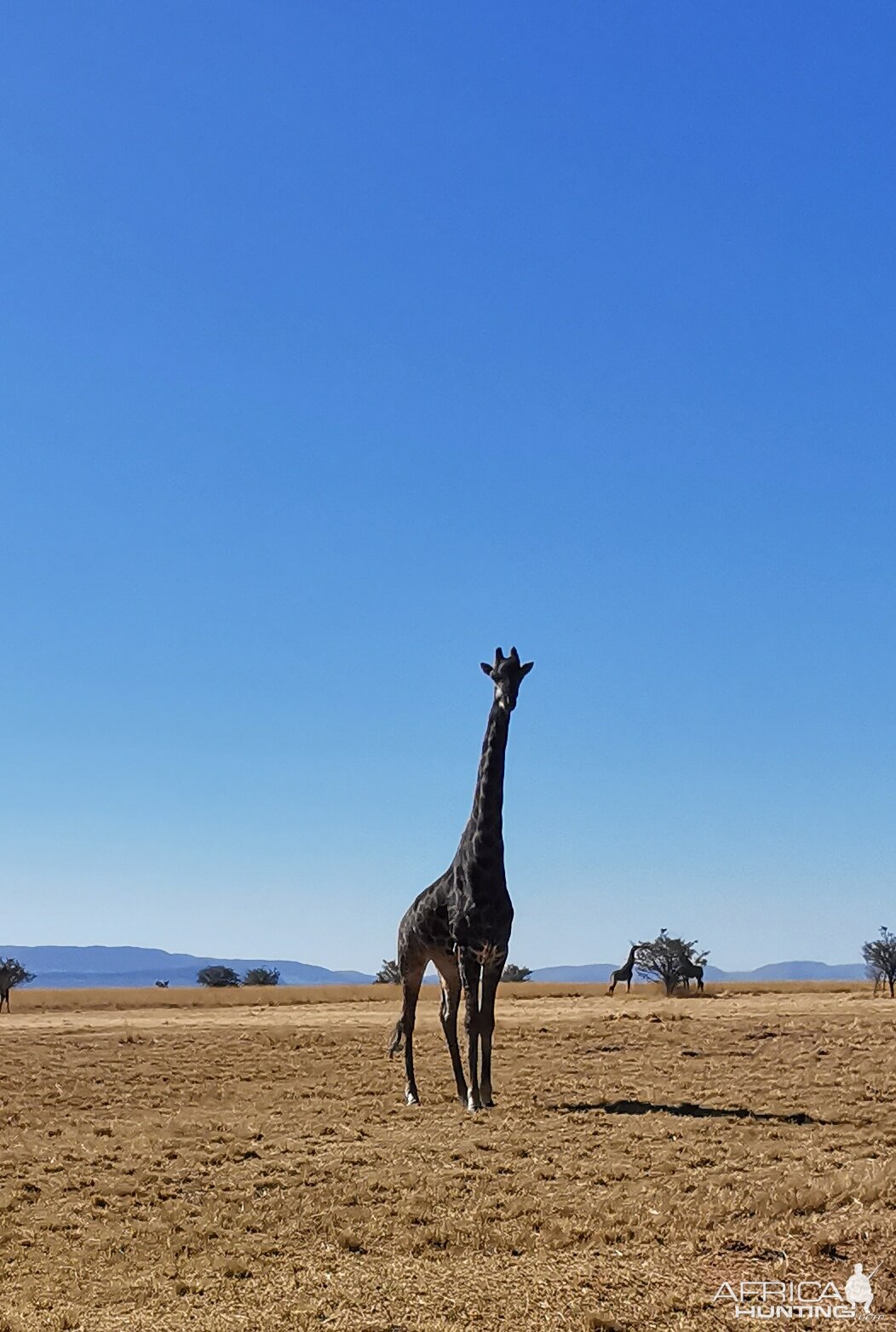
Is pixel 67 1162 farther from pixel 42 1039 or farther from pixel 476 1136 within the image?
pixel 42 1039

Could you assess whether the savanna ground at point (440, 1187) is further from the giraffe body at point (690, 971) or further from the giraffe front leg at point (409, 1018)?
the giraffe body at point (690, 971)

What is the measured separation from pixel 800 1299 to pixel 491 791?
32.7ft

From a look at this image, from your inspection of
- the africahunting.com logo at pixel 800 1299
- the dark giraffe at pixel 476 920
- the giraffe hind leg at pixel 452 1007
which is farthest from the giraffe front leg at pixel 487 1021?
the africahunting.com logo at pixel 800 1299

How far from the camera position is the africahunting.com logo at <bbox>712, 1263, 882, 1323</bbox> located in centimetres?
836

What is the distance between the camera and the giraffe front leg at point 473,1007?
17297 mm

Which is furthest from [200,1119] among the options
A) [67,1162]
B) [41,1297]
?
[41,1297]

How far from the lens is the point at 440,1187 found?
12.3 m

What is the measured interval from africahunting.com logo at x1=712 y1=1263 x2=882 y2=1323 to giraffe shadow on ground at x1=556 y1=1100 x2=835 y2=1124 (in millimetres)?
7294

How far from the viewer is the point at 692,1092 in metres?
19.2

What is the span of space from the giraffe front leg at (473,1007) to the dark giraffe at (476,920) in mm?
12

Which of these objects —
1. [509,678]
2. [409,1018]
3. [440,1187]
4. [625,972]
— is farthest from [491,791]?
[625,972]

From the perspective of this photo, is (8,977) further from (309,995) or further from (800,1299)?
(800,1299)

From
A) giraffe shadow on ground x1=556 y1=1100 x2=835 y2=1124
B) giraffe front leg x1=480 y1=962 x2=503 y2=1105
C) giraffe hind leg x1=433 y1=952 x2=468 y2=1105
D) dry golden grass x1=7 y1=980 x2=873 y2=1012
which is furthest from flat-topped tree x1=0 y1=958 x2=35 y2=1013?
giraffe shadow on ground x1=556 y1=1100 x2=835 y2=1124

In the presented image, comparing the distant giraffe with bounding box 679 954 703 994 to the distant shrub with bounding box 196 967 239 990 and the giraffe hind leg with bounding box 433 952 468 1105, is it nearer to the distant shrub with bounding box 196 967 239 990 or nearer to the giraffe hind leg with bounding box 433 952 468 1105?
the giraffe hind leg with bounding box 433 952 468 1105
